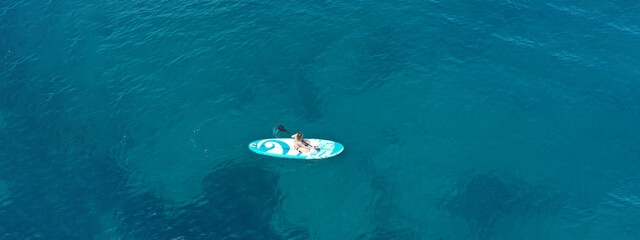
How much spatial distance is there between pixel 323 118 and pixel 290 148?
6.73 m

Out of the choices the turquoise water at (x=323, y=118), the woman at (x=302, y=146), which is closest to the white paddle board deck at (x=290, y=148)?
the woman at (x=302, y=146)

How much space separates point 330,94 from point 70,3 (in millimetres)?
50102

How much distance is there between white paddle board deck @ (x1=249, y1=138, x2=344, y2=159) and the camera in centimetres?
5675

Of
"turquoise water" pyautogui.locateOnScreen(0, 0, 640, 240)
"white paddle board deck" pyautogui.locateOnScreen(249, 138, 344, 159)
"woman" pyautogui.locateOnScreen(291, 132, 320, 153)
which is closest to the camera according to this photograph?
"turquoise water" pyautogui.locateOnScreen(0, 0, 640, 240)

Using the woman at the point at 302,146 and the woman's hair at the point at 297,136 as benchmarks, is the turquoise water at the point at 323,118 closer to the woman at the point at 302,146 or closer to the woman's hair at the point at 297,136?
the woman at the point at 302,146

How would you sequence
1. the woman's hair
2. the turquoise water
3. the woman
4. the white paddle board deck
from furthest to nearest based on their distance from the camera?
the white paddle board deck
the woman
the woman's hair
the turquoise water

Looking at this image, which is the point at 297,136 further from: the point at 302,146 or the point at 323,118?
the point at 323,118

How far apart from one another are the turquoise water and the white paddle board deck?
52.8 inches

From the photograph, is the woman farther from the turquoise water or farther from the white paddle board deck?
the turquoise water

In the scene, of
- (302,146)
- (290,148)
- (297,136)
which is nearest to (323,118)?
(302,146)

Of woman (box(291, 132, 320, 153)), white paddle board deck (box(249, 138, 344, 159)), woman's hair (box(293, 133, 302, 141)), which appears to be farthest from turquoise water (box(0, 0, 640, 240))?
woman's hair (box(293, 133, 302, 141))

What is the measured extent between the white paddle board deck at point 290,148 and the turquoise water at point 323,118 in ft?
4.40

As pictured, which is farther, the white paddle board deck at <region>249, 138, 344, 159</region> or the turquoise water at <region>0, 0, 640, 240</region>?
the white paddle board deck at <region>249, 138, 344, 159</region>

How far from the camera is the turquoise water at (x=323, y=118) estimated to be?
173ft
